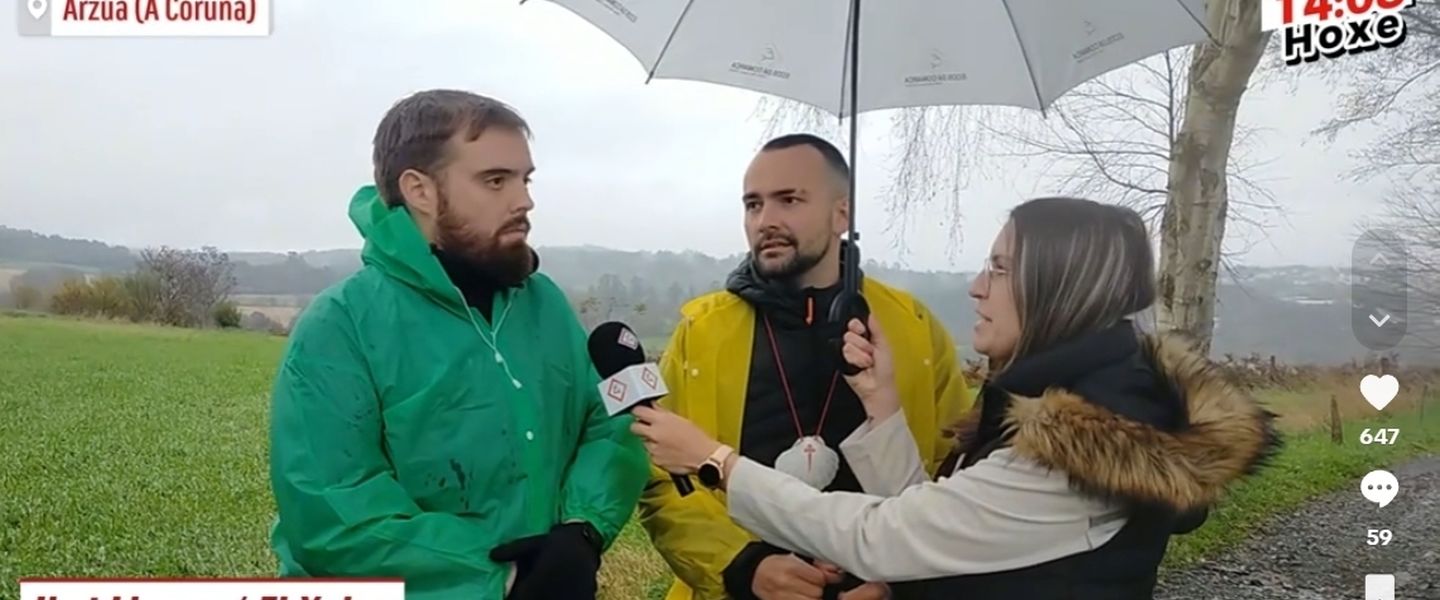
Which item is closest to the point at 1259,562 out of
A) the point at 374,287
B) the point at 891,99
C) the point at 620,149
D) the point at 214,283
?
the point at 891,99

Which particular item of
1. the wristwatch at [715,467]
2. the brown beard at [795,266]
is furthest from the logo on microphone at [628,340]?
the brown beard at [795,266]

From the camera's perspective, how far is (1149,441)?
5.14 feet

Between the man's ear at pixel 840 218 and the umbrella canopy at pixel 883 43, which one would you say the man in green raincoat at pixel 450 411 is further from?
the man's ear at pixel 840 218

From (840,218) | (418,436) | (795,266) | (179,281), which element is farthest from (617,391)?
(179,281)

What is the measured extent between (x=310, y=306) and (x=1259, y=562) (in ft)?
6.08

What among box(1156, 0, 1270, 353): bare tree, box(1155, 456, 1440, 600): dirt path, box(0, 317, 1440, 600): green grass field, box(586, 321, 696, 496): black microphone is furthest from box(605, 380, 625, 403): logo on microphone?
box(1155, 456, 1440, 600): dirt path

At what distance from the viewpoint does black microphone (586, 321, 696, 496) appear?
1.79 meters

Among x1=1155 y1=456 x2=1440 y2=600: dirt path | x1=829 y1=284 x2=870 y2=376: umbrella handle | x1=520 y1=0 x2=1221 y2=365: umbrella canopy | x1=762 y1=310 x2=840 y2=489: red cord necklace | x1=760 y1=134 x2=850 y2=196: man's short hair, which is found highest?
x1=520 y1=0 x2=1221 y2=365: umbrella canopy

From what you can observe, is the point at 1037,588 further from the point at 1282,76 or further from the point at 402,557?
the point at 1282,76

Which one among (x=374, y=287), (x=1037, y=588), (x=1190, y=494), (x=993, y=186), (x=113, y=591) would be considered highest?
(x=993, y=186)

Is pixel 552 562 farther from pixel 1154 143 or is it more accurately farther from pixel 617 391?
pixel 1154 143

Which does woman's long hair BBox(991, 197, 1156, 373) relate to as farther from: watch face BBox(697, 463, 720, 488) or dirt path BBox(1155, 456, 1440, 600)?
dirt path BBox(1155, 456, 1440, 600)

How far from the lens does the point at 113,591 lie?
2.16m

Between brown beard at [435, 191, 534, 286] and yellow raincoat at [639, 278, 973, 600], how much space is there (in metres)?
0.33
